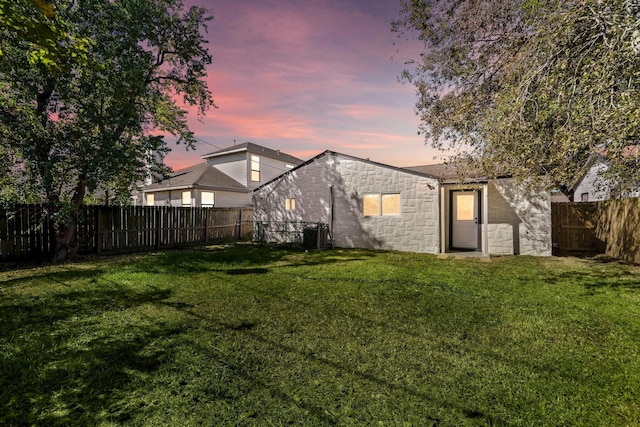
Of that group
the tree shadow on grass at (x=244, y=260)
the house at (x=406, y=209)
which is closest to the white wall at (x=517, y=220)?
the house at (x=406, y=209)

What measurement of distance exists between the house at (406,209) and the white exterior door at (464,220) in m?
0.04

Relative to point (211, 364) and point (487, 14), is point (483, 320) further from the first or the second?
point (487, 14)

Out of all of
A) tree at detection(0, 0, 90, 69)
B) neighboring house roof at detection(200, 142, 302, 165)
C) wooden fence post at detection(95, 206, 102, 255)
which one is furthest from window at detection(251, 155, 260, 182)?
tree at detection(0, 0, 90, 69)

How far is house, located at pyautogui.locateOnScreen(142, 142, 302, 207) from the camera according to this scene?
20547mm

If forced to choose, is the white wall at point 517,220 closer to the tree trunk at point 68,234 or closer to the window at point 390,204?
the window at point 390,204

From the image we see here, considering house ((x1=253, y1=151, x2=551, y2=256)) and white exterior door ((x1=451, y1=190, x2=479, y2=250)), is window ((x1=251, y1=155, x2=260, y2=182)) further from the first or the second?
white exterior door ((x1=451, y1=190, x2=479, y2=250))

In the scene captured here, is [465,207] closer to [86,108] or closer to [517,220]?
[517,220]

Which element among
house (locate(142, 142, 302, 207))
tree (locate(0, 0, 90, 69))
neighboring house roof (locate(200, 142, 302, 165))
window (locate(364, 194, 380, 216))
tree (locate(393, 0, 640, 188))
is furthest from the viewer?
A: neighboring house roof (locate(200, 142, 302, 165))

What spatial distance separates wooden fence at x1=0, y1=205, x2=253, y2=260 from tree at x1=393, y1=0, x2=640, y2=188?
11.9 metres

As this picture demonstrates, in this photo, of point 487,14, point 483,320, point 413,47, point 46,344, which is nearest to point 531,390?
point 483,320

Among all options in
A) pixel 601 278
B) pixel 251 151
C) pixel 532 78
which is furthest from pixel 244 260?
pixel 251 151

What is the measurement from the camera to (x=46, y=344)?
11.8 ft

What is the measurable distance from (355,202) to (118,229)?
9830 millimetres

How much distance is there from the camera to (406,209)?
11.7 metres
